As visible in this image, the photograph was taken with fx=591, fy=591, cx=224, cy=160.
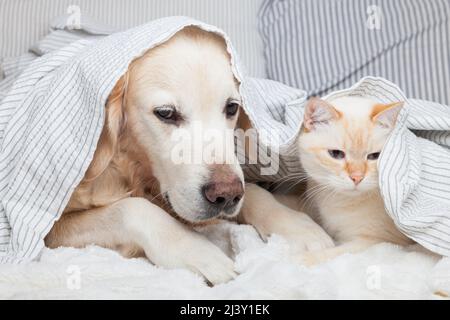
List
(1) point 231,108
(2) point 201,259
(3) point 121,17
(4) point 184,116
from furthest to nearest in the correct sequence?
(3) point 121,17 < (1) point 231,108 < (4) point 184,116 < (2) point 201,259

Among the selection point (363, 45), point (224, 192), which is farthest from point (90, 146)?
point (363, 45)

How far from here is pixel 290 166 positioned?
1755mm

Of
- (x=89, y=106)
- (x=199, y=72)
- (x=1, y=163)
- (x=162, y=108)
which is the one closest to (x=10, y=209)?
(x=1, y=163)

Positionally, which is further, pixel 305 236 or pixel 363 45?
pixel 363 45

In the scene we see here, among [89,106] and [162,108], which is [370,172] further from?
[89,106]

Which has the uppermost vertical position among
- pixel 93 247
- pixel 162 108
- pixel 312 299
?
pixel 162 108

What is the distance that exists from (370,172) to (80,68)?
0.81 meters

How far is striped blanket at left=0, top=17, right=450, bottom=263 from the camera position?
145 cm

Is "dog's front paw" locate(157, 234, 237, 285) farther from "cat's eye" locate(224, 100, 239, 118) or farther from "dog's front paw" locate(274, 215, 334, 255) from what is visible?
"cat's eye" locate(224, 100, 239, 118)

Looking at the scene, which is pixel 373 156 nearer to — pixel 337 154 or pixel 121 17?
pixel 337 154

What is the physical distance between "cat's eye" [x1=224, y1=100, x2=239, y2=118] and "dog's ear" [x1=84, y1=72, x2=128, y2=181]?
0.27 m

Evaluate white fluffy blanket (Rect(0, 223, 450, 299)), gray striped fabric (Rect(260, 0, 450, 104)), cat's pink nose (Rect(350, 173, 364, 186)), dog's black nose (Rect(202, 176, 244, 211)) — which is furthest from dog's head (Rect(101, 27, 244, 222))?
gray striped fabric (Rect(260, 0, 450, 104))

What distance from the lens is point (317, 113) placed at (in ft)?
5.03
